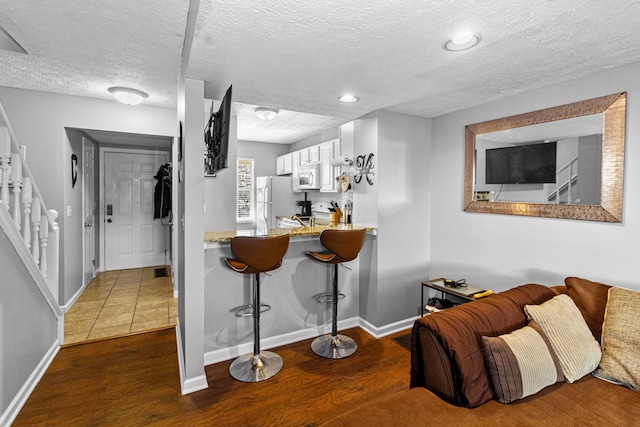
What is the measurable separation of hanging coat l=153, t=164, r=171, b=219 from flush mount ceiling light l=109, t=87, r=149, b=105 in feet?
6.75

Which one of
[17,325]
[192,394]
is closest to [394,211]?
[192,394]

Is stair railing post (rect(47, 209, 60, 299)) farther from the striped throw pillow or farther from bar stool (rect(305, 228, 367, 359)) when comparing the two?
the striped throw pillow

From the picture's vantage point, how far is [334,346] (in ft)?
9.23

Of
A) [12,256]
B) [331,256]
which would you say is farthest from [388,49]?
[12,256]

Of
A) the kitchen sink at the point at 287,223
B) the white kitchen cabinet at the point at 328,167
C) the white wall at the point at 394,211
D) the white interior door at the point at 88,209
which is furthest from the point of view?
the kitchen sink at the point at 287,223

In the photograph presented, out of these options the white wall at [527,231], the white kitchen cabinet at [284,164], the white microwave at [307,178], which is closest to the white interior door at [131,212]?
the white kitchen cabinet at [284,164]

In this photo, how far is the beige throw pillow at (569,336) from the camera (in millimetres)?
1604

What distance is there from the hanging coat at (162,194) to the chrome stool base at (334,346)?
3.57 meters

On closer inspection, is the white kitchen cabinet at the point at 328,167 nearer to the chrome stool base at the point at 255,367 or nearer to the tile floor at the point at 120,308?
the chrome stool base at the point at 255,367

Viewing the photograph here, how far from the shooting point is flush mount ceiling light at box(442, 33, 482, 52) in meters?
1.66

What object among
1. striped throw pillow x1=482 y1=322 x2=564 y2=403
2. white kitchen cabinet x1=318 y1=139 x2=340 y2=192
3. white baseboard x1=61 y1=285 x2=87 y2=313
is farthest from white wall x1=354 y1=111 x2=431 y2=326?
white baseboard x1=61 y1=285 x2=87 y2=313

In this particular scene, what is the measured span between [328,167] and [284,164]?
1565mm

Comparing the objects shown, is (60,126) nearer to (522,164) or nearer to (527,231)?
(522,164)

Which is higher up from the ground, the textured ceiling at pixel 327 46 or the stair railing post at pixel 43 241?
the textured ceiling at pixel 327 46
